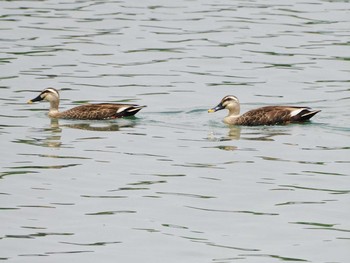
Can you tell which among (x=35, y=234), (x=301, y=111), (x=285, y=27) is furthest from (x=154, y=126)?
(x=285, y=27)

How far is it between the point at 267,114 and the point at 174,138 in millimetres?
2388

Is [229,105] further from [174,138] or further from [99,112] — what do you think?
[174,138]

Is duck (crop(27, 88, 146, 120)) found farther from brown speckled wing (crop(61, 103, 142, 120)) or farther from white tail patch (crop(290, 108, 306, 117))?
white tail patch (crop(290, 108, 306, 117))

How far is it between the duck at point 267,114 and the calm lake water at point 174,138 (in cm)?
21

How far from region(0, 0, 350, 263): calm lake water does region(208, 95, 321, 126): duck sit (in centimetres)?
21

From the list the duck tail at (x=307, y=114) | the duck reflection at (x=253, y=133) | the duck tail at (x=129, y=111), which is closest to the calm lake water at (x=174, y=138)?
the duck reflection at (x=253, y=133)

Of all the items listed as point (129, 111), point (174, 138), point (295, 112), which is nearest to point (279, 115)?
point (295, 112)

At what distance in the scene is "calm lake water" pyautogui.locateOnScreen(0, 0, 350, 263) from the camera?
1496 cm

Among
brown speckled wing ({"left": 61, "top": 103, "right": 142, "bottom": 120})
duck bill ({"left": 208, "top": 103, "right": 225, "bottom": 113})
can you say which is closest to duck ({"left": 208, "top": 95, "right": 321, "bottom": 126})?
duck bill ({"left": 208, "top": 103, "right": 225, "bottom": 113})

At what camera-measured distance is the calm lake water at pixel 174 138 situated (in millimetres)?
14961

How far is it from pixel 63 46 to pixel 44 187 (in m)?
14.8

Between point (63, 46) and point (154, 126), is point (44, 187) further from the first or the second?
point (63, 46)

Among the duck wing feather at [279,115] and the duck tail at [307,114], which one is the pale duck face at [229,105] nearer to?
the duck wing feather at [279,115]

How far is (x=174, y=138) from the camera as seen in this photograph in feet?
71.9
